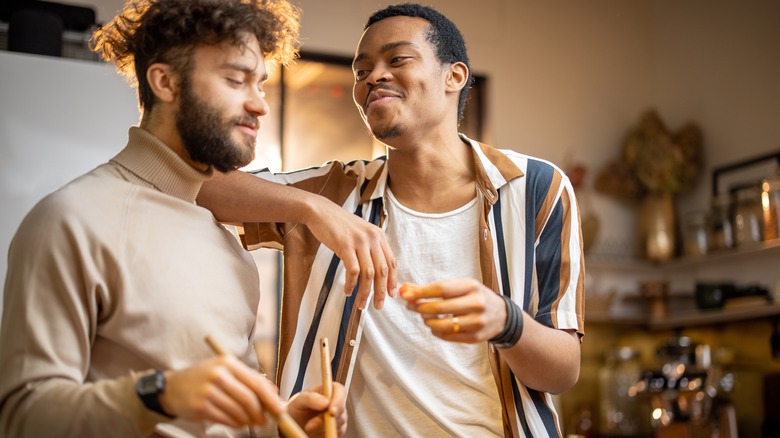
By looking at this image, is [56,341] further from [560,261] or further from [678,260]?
[678,260]

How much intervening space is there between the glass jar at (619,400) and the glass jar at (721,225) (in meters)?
0.65

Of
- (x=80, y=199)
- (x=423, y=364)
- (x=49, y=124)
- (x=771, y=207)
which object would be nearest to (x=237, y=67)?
(x=80, y=199)

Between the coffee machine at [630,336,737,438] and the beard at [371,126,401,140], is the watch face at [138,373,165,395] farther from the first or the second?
the coffee machine at [630,336,737,438]

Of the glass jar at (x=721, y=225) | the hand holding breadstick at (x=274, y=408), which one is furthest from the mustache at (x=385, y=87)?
the glass jar at (x=721, y=225)

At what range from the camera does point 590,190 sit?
14.8 ft

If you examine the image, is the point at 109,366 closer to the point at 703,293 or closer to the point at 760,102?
the point at 703,293

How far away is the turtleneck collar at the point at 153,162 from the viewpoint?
51.9 inches

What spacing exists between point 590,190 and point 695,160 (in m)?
0.53

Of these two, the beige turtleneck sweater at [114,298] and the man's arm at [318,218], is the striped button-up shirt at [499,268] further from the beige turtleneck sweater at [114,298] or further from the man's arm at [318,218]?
the beige turtleneck sweater at [114,298]

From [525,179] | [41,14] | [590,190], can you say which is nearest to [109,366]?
[525,179]

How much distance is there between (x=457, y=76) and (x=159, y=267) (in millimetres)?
985

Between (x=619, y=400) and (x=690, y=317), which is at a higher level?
(x=690, y=317)

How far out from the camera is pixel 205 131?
1304 mm

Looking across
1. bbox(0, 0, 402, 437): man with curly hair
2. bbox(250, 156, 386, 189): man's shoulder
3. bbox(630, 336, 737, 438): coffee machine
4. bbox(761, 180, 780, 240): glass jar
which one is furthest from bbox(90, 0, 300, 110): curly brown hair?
bbox(761, 180, 780, 240): glass jar
